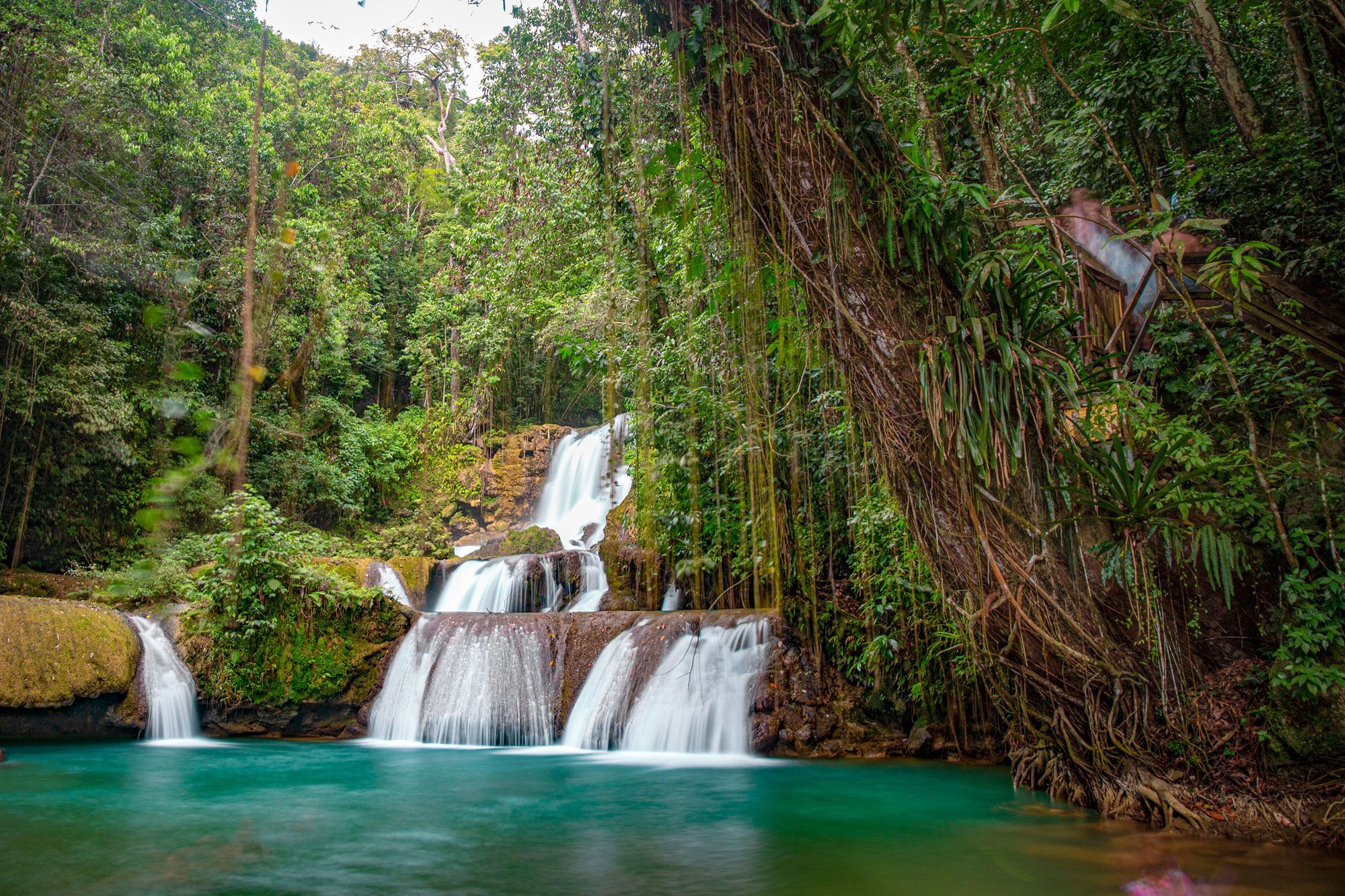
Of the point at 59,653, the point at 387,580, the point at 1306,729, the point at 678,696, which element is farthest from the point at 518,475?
the point at 1306,729

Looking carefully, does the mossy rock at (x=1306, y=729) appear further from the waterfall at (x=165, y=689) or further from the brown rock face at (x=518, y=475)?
the brown rock face at (x=518, y=475)

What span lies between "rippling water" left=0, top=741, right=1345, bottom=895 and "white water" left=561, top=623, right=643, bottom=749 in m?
0.87

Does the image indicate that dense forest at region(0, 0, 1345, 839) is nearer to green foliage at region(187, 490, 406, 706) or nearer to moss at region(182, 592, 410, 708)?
green foliage at region(187, 490, 406, 706)

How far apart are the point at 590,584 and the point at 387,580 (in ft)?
8.60

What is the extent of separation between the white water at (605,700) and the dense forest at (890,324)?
1.21 m

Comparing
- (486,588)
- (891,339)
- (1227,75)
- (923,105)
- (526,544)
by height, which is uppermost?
(923,105)

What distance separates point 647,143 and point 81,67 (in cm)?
860

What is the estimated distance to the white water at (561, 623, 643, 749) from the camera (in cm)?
713

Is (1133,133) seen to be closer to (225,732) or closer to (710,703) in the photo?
(710,703)

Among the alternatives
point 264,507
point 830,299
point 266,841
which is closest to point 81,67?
point 264,507

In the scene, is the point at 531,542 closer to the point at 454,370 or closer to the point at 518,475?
the point at 518,475

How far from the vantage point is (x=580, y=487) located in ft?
52.2

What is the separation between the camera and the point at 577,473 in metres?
16.2

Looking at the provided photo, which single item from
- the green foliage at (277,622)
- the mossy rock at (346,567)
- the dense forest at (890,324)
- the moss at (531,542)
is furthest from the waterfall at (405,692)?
the moss at (531,542)
